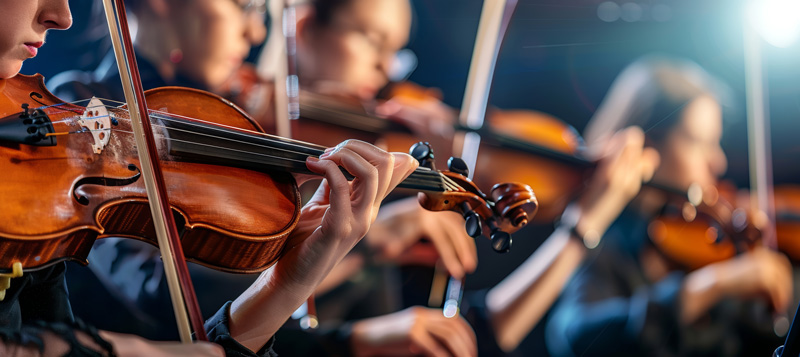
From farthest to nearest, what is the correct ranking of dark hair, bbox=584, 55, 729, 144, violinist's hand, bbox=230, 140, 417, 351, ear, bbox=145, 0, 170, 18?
dark hair, bbox=584, 55, 729, 144 < ear, bbox=145, 0, 170, 18 < violinist's hand, bbox=230, 140, 417, 351

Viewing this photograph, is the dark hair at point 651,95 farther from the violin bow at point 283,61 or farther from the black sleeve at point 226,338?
the black sleeve at point 226,338

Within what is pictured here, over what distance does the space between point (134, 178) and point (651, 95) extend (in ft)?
5.11

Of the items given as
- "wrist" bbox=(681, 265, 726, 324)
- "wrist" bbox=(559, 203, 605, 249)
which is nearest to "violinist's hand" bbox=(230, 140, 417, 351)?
"wrist" bbox=(559, 203, 605, 249)

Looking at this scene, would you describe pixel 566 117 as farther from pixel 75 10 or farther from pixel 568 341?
pixel 75 10

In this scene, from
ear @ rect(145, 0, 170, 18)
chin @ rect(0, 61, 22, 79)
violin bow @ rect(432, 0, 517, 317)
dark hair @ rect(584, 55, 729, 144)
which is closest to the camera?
chin @ rect(0, 61, 22, 79)

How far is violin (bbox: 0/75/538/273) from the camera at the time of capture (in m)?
0.63

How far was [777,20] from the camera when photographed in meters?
2.08

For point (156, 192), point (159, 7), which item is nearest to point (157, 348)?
point (156, 192)

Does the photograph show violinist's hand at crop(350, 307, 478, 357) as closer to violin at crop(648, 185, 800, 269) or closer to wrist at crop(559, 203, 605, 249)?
wrist at crop(559, 203, 605, 249)

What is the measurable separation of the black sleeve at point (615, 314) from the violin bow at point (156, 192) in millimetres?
1180

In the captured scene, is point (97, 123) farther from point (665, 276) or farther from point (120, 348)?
point (665, 276)

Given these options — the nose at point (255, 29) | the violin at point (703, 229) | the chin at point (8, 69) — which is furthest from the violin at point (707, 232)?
the chin at point (8, 69)

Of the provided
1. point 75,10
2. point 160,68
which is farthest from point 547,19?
point 75,10

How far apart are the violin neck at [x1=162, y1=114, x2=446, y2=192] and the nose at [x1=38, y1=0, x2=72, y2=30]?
170 millimetres
